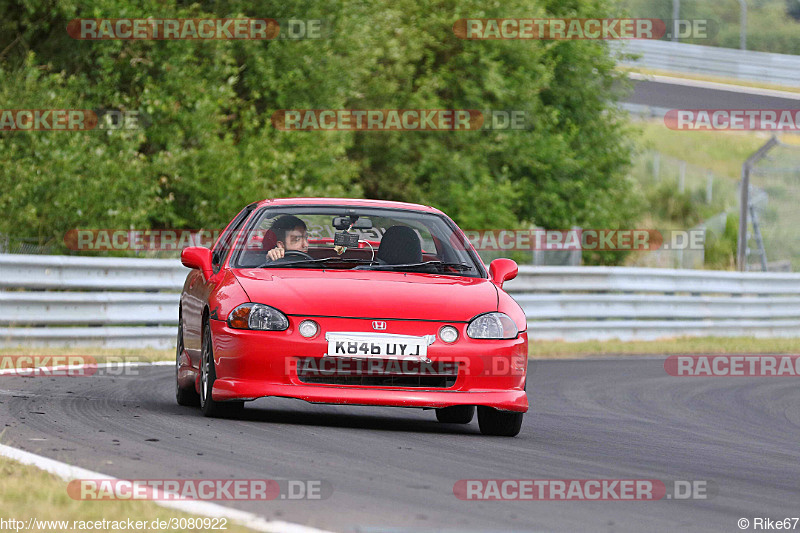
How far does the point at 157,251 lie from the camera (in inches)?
682

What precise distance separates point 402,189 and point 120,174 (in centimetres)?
999

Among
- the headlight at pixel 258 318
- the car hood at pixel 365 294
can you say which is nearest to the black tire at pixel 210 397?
the headlight at pixel 258 318

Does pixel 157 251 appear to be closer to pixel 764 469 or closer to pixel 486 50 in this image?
pixel 764 469

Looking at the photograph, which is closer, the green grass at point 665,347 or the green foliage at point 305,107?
the green grass at point 665,347

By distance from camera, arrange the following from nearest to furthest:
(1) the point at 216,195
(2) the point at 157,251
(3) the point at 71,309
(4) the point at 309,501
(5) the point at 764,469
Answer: (4) the point at 309,501 < (5) the point at 764,469 < (3) the point at 71,309 < (2) the point at 157,251 < (1) the point at 216,195

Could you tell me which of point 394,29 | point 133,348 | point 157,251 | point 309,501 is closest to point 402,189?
point 394,29

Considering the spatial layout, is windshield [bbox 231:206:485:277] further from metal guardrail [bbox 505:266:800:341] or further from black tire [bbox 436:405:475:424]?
metal guardrail [bbox 505:266:800:341]

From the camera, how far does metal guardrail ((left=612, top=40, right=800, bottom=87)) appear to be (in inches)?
1892

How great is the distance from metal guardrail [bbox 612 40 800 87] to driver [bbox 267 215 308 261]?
38.3 metres
